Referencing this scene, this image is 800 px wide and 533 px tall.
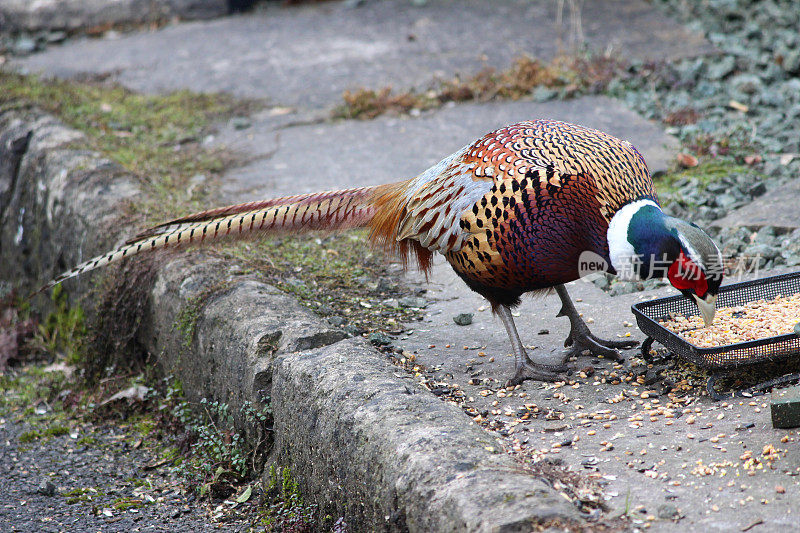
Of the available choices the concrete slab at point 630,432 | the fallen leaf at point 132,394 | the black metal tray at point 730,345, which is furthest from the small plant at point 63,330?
the black metal tray at point 730,345

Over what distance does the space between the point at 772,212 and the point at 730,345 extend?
1969mm

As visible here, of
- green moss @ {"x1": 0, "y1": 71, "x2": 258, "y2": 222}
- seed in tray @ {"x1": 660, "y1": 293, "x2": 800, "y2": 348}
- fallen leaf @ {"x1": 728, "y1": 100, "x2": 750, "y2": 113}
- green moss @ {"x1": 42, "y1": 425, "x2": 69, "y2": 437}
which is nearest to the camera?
seed in tray @ {"x1": 660, "y1": 293, "x2": 800, "y2": 348}

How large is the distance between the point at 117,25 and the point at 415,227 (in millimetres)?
7426

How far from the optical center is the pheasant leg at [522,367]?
302 centimetres

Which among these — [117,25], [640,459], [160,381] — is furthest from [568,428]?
[117,25]

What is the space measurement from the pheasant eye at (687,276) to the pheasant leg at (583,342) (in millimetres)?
625

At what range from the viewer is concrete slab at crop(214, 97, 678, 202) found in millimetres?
5285

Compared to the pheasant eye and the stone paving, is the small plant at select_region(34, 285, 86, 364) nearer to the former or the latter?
the stone paving

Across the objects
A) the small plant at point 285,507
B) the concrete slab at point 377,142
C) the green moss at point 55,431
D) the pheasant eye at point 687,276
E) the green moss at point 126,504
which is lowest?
the green moss at point 55,431

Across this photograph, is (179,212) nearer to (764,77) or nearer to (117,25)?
(764,77)

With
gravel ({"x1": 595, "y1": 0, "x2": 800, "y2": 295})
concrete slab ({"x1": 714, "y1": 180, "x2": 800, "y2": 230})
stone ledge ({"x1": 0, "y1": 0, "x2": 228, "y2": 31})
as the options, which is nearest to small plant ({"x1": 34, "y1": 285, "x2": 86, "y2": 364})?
gravel ({"x1": 595, "y1": 0, "x2": 800, "y2": 295})

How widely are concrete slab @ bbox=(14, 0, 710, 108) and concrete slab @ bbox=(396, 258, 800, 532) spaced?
3.83 m

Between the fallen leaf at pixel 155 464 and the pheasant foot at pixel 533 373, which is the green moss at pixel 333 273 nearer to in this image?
the pheasant foot at pixel 533 373

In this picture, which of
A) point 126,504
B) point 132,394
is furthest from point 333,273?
point 126,504
